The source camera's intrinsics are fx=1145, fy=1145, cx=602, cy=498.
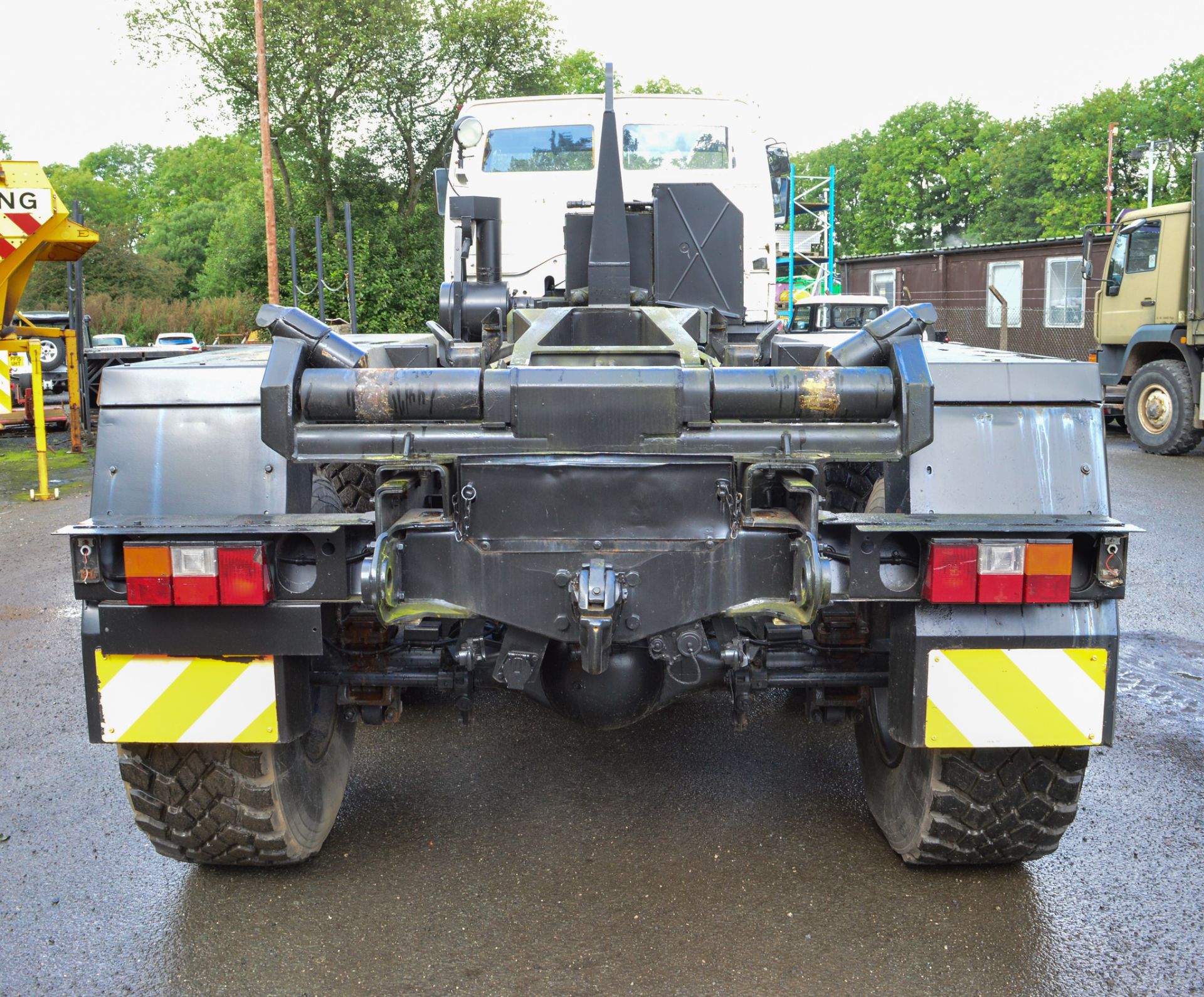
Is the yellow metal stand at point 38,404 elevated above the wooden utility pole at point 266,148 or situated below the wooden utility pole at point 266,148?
below

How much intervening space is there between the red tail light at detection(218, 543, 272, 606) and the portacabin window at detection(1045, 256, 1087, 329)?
70.1ft

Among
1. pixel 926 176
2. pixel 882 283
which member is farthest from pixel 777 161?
pixel 926 176

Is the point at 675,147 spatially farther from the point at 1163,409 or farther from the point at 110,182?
the point at 110,182

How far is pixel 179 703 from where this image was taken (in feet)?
9.53

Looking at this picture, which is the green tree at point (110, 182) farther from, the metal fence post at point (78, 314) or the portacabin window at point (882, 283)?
the metal fence post at point (78, 314)

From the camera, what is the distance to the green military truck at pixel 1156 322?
43.5 feet

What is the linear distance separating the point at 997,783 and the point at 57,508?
9.57m

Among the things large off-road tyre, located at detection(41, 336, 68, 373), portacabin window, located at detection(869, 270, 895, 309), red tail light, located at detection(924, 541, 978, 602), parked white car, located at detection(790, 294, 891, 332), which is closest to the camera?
red tail light, located at detection(924, 541, 978, 602)

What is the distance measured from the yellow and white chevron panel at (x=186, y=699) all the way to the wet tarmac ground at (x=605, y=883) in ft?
1.89

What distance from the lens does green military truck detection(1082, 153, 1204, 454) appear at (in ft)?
43.5

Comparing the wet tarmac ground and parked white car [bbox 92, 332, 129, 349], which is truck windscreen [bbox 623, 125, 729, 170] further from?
parked white car [bbox 92, 332, 129, 349]

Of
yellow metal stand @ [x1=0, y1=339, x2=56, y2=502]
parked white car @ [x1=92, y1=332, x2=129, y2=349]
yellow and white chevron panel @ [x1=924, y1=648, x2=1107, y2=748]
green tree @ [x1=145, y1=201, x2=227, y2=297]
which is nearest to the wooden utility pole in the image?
parked white car @ [x1=92, y1=332, x2=129, y2=349]

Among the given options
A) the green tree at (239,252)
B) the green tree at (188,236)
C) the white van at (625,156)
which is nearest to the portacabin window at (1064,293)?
the white van at (625,156)

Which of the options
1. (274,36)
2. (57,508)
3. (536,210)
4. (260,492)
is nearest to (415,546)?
(260,492)
